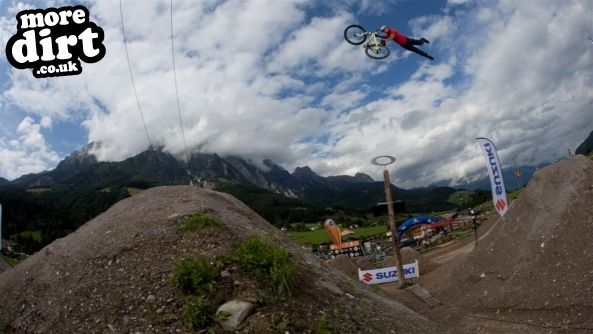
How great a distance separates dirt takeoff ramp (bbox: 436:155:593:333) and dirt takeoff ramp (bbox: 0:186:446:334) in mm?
7674

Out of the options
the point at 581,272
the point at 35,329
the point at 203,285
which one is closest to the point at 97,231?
the point at 35,329

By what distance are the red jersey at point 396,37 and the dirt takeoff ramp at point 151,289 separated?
1237 cm

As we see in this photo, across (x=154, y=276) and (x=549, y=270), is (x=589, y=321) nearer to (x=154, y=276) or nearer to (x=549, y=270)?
(x=549, y=270)

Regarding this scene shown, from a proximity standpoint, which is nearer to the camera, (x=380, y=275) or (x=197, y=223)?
(x=197, y=223)

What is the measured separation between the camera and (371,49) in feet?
65.2

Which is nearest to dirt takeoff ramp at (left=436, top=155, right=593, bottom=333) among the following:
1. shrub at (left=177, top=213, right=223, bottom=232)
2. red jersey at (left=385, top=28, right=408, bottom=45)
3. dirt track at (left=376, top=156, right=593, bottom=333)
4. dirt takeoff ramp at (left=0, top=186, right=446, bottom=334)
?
dirt track at (left=376, top=156, right=593, bottom=333)

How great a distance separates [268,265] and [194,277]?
1596mm

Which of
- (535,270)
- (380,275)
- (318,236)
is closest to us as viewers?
(535,270)

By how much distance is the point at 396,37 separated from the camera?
1970 centimetres

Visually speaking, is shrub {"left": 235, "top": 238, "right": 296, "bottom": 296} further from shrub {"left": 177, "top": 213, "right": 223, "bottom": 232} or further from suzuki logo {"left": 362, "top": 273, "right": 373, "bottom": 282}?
suzuki logo {"left": 362, "top": 273, "right": 373, "bottom": 282}

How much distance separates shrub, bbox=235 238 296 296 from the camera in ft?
26.9

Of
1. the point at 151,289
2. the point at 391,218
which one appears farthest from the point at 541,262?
the point at 151,289

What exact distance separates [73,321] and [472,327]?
49.3 ft

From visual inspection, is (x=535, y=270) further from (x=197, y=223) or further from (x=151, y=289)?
(x=151, y=289)
